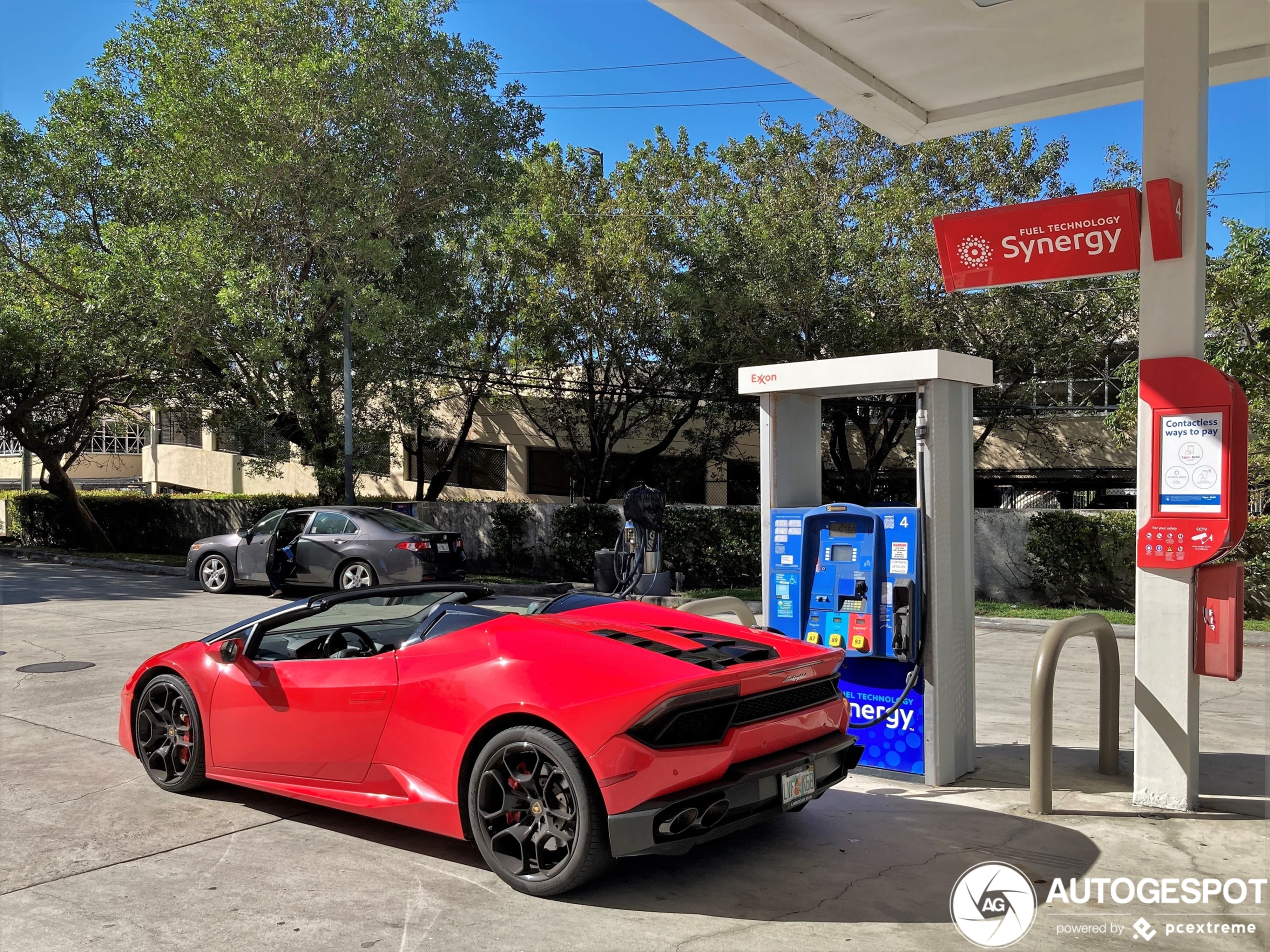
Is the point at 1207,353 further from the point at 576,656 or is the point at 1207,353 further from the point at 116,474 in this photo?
the point at 116,474

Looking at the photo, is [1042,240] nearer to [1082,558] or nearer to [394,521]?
[1082,558]

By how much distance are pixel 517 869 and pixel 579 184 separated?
64.0 feet

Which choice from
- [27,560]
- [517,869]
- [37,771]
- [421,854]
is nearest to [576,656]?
[517,869]

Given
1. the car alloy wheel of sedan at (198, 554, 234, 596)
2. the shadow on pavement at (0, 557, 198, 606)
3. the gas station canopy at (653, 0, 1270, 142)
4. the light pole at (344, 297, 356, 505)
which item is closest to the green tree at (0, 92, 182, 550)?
the light pole at (344, 297, 356, 505)

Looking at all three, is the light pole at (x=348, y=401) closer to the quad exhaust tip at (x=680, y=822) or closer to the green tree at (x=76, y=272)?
the green tree at (x=76, y=272)

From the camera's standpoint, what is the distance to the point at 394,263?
19844 mm

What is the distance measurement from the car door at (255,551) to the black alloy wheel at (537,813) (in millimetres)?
13319

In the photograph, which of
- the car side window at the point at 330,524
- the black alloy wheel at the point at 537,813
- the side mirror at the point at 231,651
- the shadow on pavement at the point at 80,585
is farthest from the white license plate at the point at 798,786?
the shadow on pavement at the point at 80,585

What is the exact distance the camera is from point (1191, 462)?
5652 mm

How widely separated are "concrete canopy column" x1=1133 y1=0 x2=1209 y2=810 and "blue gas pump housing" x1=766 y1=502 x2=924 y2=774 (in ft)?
4.02

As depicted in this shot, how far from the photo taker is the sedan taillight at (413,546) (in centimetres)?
1593

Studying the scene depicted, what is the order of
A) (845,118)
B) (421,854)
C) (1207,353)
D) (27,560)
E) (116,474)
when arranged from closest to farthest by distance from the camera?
(421,854), (1207,353), (845,118), (27,560), (116,474)

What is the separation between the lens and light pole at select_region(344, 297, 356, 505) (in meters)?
19.6

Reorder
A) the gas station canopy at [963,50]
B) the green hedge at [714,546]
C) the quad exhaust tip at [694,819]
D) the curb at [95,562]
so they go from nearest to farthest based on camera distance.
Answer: the quad exhaust tip at [694,819]
the gas station canopy at [963,50]
the green hedge at [714,546]
the curb at [95,562]
